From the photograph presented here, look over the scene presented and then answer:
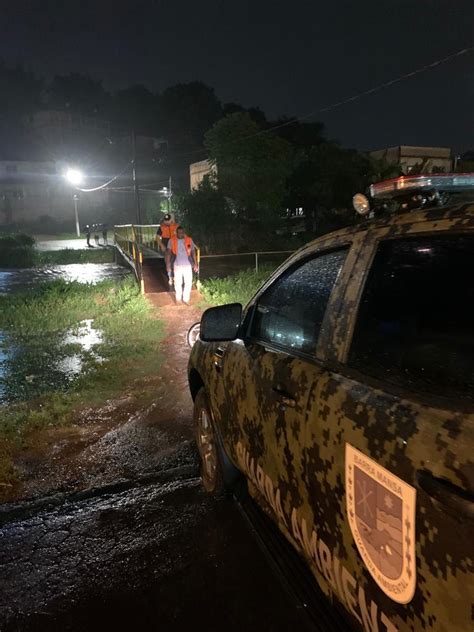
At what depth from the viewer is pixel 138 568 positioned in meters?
2.64

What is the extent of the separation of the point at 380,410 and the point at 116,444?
→ 10.7 feet

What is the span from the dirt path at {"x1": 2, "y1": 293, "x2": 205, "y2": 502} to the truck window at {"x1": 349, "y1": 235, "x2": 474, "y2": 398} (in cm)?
258

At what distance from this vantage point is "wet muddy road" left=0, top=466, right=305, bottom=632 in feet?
7.48

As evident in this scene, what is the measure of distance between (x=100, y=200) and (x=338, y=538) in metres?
58.7

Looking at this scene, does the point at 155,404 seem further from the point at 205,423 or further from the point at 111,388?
the point at 205,423

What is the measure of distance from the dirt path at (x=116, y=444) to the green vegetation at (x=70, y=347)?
0.18 meters

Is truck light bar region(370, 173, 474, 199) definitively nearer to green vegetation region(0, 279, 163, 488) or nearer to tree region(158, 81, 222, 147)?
green vegetation region(0, 279, 163, 488)

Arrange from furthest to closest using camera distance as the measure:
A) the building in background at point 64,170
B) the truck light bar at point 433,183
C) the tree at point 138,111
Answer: the tree at point 138,111, the building in background at point 64,170, the truck light bar at point 433,183

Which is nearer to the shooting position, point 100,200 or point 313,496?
point 313,496

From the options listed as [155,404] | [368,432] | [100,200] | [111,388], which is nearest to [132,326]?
[111,388]

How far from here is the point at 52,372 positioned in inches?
Result: 247

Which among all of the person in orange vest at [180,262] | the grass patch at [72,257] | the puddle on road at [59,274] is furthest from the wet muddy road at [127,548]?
the grass patch at [72,257]

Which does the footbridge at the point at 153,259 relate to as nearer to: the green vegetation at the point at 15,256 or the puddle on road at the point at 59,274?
the puddle on road at the point at 59,274

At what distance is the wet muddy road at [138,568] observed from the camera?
228 centimetres
